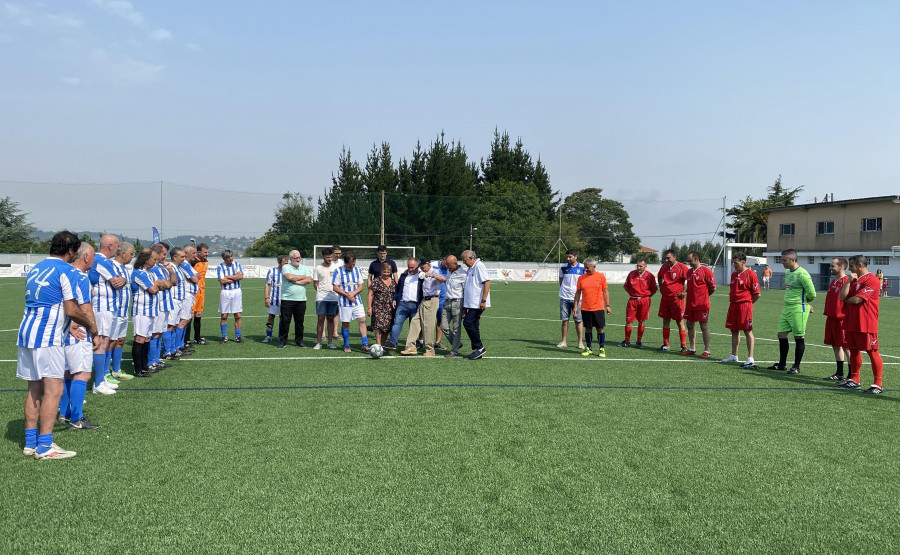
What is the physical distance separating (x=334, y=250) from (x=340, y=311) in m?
1.19

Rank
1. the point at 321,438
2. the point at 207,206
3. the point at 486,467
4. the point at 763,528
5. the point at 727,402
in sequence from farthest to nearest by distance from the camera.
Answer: the point at 207,206 < the point at 727,402 < the point at 321,438 < the point at 486,467 < the point at 763,528

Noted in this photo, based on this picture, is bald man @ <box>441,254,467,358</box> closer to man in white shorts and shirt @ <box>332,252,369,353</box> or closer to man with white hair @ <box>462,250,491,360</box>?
man with white hair @ <box>462,250,491,360</box>

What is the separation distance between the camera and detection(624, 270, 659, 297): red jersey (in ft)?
41.5

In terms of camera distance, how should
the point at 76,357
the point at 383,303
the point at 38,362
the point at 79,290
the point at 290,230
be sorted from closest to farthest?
the point at 38,362 → the point at 79,290 → the point at 76,357 → the point at 383,303 → the point at 290,230

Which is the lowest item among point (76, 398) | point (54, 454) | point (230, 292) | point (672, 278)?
point (54, 454)

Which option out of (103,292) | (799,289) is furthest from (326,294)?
(799,289)

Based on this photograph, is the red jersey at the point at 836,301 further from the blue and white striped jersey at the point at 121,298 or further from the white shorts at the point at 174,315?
the white shorts at the point at 174,315

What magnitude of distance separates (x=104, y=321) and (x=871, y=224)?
50165 millimetres

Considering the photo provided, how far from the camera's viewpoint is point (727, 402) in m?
7.26

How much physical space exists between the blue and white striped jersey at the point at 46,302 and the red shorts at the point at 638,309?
1027 cm

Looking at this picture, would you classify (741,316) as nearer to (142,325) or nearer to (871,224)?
(142,325)

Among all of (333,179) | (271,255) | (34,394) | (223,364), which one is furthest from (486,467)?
(333,179)

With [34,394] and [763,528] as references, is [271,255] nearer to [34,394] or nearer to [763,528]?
[34,394]

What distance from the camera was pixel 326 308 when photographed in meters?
11.8
